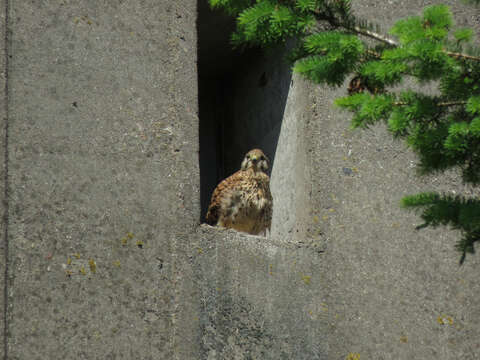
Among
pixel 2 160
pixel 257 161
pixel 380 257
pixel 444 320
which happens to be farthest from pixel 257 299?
pixel 2 160

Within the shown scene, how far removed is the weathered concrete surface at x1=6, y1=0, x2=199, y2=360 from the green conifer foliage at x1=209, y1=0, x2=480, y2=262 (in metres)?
1.44

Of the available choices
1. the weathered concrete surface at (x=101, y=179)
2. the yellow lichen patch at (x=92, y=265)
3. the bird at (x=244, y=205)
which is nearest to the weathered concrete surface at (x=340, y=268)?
the bird at (x=244, y=205)

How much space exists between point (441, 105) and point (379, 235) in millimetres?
1944

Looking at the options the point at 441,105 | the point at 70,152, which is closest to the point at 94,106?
the point at 70,152

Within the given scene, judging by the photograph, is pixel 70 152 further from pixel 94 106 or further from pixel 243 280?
pixel 243 280

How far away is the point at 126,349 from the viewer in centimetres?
422

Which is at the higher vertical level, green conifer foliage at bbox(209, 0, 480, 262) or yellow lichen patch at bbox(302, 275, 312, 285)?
green conifer foliage at bbox(209, 0, 480, 262)

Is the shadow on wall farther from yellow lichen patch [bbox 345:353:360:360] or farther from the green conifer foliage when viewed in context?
the green conifer foliage

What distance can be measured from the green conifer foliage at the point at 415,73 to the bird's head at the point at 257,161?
2.28 metres

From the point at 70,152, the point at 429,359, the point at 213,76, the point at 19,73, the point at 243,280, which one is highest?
the point at 213,76

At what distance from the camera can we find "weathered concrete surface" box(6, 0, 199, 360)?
4180mm

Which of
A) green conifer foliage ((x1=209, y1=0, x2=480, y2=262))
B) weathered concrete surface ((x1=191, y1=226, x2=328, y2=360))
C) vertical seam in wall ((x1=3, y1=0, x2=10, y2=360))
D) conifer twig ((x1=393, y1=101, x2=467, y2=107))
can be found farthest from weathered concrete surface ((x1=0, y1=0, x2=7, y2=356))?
conifer twig ((x1=393, y1=101, x2=467, y2=107))

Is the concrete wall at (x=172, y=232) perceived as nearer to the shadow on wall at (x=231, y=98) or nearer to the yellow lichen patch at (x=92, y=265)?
the yellow lichen patch at (x=92, y=265)

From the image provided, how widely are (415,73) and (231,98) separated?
357 cm
